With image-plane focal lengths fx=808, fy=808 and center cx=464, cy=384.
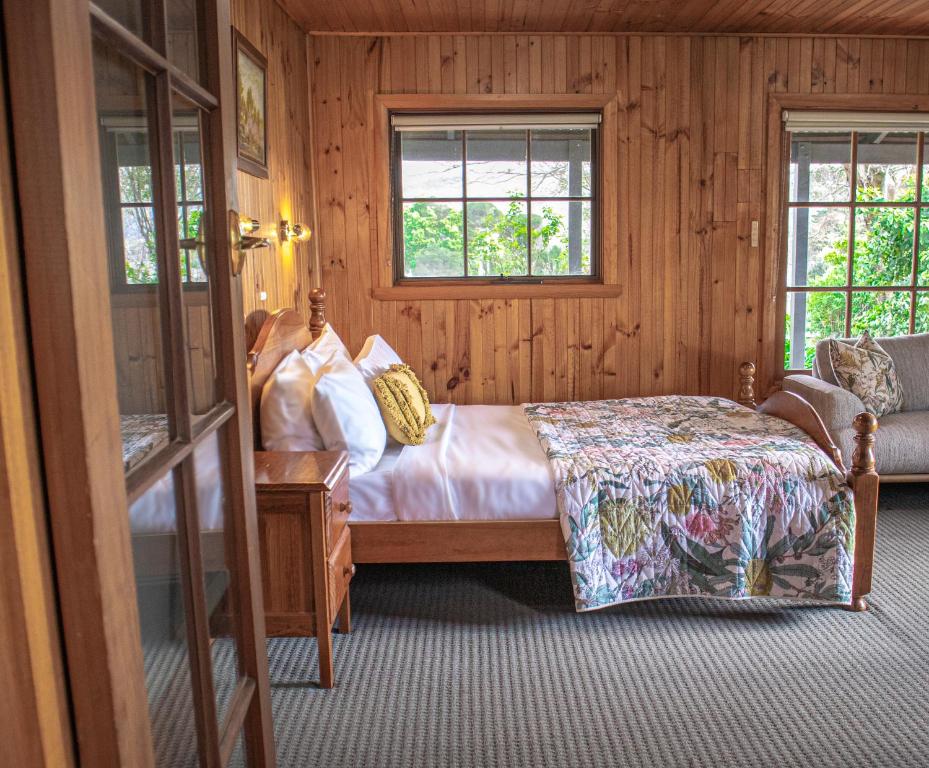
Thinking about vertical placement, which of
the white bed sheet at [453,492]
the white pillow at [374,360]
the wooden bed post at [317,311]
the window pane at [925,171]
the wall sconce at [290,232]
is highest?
the window pane at [925,171]

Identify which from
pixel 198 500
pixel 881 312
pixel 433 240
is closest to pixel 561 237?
pixel 433 240

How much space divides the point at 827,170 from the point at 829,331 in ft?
3.08

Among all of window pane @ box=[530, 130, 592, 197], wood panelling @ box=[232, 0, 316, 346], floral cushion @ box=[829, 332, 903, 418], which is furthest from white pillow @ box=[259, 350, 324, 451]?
floral cushion @ box=[829, 332, 903, 418]

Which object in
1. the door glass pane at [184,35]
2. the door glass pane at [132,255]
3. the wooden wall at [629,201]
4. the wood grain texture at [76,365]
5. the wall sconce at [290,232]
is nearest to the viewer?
the wood grain texture at [76,365]

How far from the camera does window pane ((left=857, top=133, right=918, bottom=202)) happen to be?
4672 mm

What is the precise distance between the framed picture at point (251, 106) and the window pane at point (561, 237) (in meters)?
1.69

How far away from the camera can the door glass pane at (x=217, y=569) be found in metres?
1.16

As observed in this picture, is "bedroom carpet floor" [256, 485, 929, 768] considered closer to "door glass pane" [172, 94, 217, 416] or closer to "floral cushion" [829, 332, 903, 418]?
"floral cushion" [829, 332, 903, 418]

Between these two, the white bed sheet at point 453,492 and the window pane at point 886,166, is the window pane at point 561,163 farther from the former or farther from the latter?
the white bed sheet at point 453,492

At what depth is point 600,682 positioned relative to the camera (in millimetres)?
2410

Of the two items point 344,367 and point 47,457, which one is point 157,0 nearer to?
point 47,457

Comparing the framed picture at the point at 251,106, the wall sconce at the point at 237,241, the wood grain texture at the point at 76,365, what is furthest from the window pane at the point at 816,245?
the wood grain texture at the point at 76,365

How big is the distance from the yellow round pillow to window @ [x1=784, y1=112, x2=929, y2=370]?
2628 millimetres

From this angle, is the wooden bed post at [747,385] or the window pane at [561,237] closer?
the wooden bed post at [747,385]
